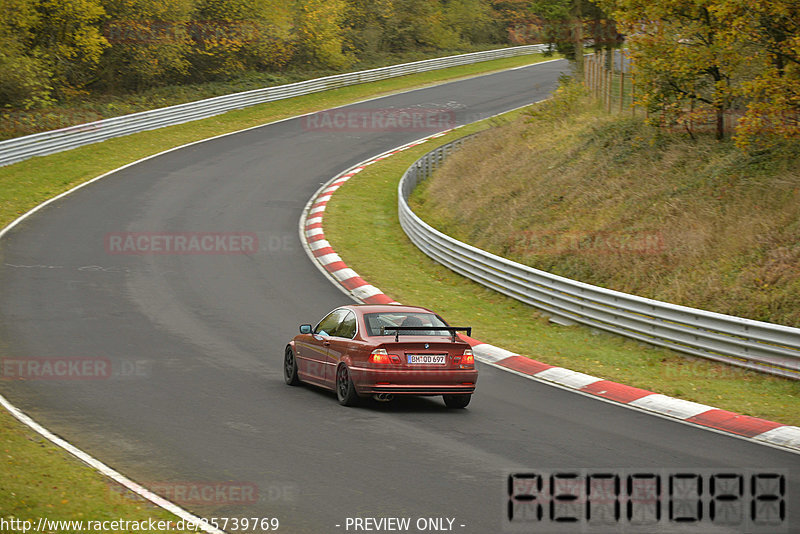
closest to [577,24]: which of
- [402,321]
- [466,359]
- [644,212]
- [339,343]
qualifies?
[644,212]

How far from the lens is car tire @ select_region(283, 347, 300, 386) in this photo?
1326 cm

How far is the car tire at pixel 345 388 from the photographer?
1178cm

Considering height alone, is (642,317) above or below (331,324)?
below

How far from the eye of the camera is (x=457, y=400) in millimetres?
12016

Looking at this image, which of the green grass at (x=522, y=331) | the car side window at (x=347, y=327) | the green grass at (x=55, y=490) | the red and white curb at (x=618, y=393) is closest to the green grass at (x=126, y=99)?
the green grass at (x=522, y=331)

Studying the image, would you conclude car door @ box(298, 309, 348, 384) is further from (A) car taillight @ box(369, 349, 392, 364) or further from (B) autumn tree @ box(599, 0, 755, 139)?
(B) autumn tree @ box(599, 0, 755, 139)

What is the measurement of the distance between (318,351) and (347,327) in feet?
2.01

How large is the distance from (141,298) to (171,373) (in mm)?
5685

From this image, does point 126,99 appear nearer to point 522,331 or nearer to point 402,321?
point 522,331

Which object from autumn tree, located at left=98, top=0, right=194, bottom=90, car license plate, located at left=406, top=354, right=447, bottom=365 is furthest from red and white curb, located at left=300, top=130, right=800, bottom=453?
autumn tree, located at left=98, top=0, right=194, bottom=90

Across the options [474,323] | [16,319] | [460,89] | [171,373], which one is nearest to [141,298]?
[16,319]

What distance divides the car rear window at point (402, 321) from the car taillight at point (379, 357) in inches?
18.0

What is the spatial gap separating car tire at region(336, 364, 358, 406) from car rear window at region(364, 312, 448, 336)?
24.4 inches

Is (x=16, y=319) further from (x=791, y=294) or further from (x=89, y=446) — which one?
(x=791, y=294)
